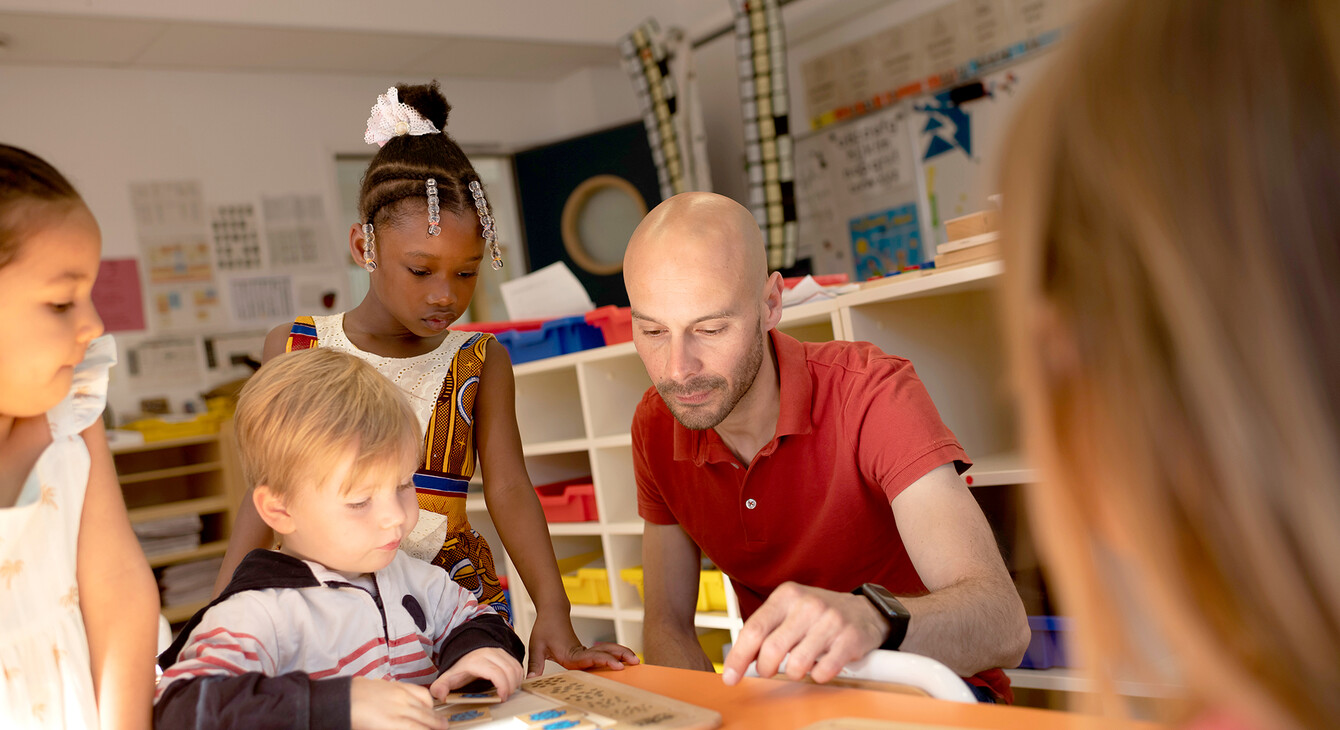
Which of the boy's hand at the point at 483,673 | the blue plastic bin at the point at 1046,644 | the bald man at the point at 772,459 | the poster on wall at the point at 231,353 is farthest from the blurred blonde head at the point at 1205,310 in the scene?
the poster on wall at the point at 231,353

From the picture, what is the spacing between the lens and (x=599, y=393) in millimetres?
2756

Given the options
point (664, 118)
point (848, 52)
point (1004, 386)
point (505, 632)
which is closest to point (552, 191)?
point (664, 118)

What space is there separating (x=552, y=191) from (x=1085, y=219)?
17.6 feet

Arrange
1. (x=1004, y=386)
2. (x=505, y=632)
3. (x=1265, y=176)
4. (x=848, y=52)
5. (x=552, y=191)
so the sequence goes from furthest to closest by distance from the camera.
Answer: (x=552, y=191) → (x=848, y=52) → (x=505, y=632) → (x=1004, y=386) → (x=1265, y=176)

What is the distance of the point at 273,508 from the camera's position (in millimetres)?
1162

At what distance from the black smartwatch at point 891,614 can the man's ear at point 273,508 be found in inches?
25.1

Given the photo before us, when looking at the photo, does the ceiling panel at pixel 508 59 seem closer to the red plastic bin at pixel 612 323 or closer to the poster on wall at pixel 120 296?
the poster on wall at pixel 120 296

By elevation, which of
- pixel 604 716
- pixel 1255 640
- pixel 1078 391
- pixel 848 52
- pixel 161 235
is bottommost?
pixel 604 716

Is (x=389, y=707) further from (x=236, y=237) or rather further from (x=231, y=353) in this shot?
(x=236, y=237)

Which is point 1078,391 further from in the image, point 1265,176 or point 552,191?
point 552,191

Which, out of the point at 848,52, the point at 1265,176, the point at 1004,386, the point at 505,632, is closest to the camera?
the point at 1265,176

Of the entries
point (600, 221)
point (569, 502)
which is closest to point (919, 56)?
point (600, 221)

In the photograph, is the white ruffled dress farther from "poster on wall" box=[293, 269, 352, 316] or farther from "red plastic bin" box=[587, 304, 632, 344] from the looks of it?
"poster on wall" box=[293, 269, 352, 316]

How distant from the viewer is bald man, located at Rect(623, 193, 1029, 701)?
1.39 metres
